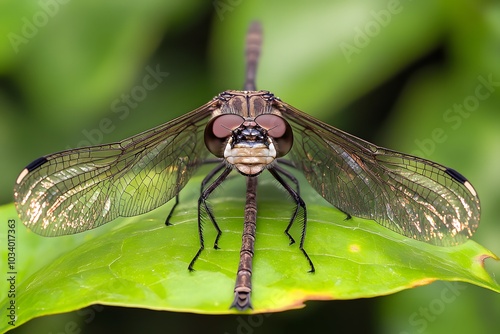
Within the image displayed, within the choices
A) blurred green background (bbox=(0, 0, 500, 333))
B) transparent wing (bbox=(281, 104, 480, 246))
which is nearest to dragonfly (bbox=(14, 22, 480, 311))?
transparent wing (bbox=(281, 104, 480, 246))

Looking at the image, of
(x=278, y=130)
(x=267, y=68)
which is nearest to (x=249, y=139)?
(x=278, y=130)

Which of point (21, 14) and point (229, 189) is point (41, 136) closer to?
point (21, 14)

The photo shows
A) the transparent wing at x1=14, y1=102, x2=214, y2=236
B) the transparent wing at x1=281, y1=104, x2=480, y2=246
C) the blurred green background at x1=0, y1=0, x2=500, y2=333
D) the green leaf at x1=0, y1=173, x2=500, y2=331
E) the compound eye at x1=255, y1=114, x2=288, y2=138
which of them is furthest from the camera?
the blurred green background at x1=0, y1=0, x2=500, y2=333

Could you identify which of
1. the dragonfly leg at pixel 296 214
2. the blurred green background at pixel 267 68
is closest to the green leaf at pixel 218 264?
the dragonfly leg at pixel 296 214

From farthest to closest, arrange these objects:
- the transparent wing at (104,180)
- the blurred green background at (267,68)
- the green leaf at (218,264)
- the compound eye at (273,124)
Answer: the blurred green background at (267,68), the compound eye at (273,124), the transparent wing at (104,180), the green leaf at (218,264)

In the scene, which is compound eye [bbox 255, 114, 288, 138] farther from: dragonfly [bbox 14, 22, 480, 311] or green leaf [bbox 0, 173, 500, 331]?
green leaf [bbox 0, 173, 500, 331]

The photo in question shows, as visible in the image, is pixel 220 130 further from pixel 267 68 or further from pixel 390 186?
pixel 267 68

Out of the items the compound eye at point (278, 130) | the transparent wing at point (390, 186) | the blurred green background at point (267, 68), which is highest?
the blurred green background at point (267, 68)

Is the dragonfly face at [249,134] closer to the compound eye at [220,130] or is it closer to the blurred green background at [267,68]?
the compound eye at [220,130]
